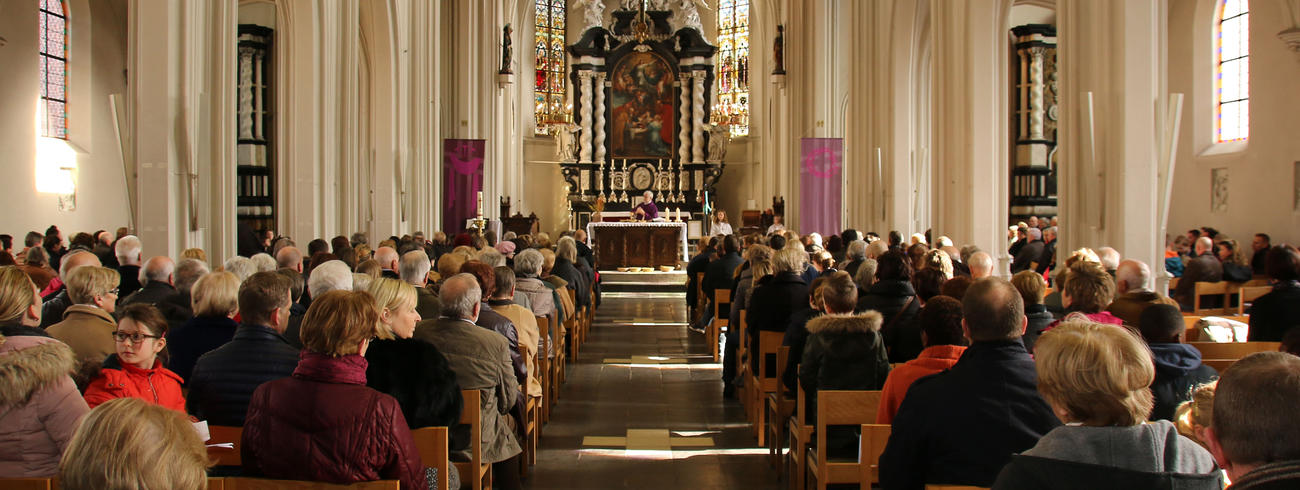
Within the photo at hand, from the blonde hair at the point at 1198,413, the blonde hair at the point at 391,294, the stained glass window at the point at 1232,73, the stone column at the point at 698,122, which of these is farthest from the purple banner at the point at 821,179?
the stone column at the point at 698,122

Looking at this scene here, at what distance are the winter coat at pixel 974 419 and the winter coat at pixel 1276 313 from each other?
10.2ft

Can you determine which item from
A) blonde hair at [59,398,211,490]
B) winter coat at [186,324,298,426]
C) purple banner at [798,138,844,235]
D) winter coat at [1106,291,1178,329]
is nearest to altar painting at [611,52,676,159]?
purple banner at [798,138,844,235]

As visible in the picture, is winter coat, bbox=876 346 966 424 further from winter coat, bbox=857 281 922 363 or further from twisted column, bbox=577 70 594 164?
twisted column, bbox=577 70 594 164

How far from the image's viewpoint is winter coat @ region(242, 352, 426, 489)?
2.98 m

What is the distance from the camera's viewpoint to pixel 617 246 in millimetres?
20172

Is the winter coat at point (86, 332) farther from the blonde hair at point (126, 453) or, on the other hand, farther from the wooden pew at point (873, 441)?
the wooden pew at point (873, 441)

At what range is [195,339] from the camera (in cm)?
417

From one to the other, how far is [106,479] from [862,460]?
2645 millimetres

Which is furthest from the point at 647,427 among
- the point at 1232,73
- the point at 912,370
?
the point at 1232,73

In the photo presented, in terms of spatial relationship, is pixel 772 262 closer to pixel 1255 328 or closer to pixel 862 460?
pixel 1255 328

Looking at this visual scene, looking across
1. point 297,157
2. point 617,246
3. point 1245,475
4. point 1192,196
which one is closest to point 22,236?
point 297,157

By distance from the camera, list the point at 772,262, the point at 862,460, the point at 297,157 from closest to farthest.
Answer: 1. the point at 862,460
2. the point at 772,262
3. the point at 297,157

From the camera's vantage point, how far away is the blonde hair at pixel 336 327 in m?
3.03

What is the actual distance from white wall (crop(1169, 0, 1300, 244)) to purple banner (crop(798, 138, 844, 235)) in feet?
17.2
